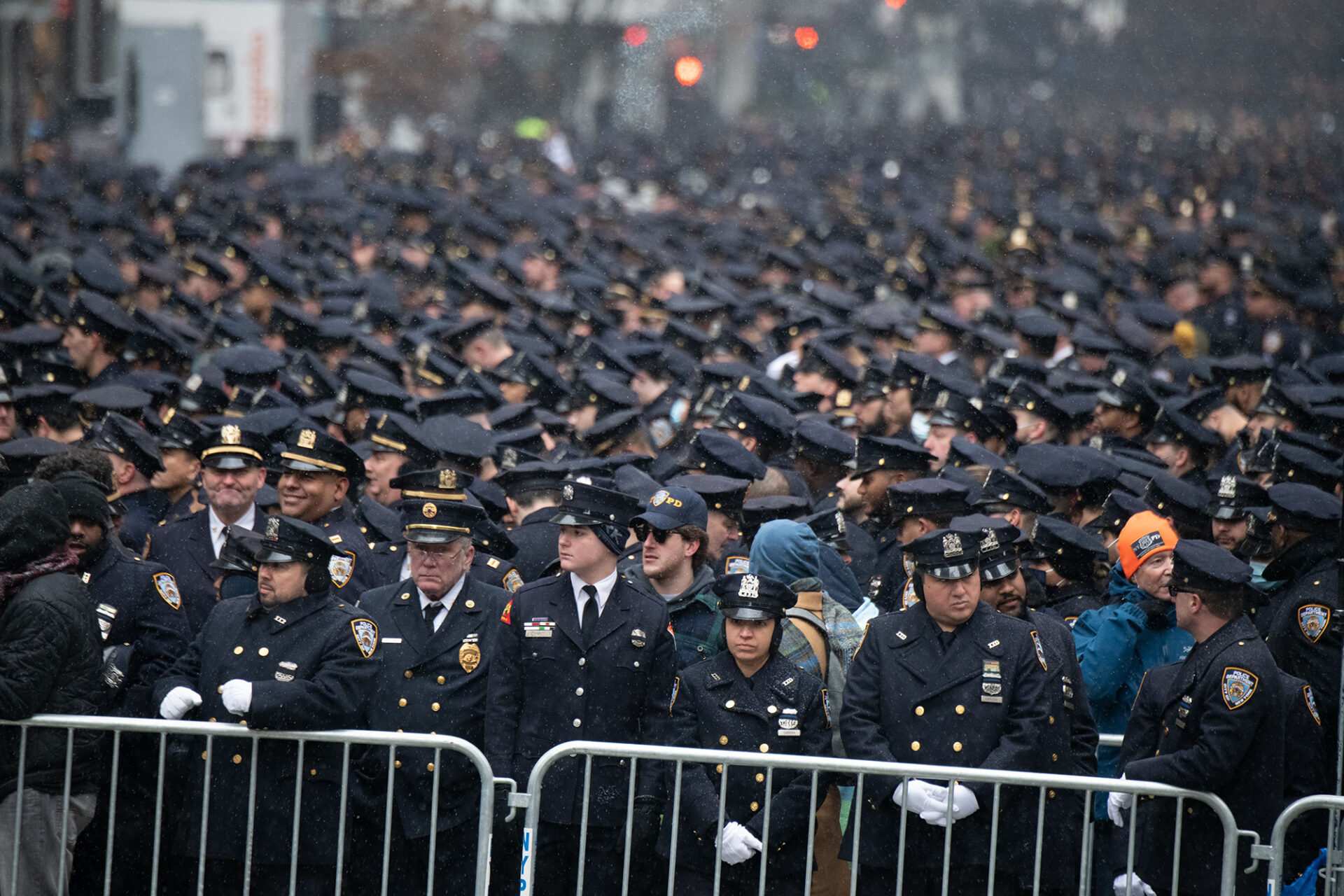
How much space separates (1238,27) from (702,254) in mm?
47777

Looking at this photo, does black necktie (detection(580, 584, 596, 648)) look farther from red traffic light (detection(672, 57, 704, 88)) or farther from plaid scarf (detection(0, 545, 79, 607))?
red traffic light (detection(672, 57, 704, 88))

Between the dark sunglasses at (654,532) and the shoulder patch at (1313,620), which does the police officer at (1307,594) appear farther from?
the dark sunglasses at (654,532)

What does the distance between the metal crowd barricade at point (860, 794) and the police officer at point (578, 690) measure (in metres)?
0.22

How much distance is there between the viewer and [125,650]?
6.43m

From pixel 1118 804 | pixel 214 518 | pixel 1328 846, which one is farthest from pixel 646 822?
pixel 214 518

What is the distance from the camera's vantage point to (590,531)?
6.41 metres

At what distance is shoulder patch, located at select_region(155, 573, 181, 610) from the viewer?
6602 mm

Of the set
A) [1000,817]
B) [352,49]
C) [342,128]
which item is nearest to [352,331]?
[1000,817]

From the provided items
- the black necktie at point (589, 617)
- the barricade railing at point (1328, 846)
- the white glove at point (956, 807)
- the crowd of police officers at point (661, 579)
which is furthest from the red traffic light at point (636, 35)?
the barricade railing at point (1328, 846)

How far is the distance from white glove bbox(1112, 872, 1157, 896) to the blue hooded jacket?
635 mm

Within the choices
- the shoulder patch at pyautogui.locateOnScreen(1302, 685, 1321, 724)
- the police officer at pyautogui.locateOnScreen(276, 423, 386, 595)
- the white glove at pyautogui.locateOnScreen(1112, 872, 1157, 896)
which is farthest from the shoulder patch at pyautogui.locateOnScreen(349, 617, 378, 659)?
the shoulder patch at pyautogui.locateOnScreen(1302, 685, 1321, 724)

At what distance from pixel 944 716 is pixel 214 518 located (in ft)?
11.1

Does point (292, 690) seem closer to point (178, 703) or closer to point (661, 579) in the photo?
point (178, 703)

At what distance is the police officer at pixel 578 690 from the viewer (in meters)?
6.11
